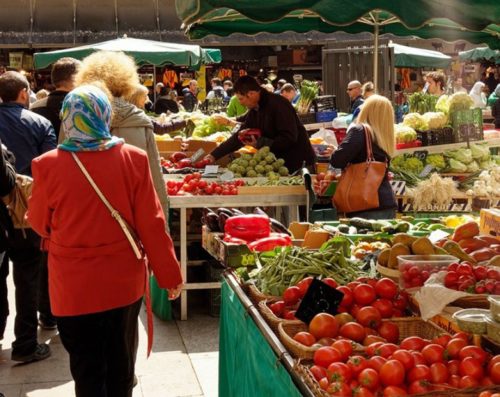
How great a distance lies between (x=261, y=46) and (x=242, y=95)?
67.1ft

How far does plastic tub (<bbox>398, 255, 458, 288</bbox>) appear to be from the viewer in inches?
173

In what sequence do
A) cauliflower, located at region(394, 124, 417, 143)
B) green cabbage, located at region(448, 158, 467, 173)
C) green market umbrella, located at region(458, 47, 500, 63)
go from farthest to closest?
1. green market umbrella, located at region(458, 47, 500, 63)
2. cauliflower, located at region(394, 124, 417, 143)
3. green cabbage, located at region(448, 158, 467, 173)

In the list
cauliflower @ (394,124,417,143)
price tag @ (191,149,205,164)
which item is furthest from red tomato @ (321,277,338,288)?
cauliflower @ (394,124,417,143)

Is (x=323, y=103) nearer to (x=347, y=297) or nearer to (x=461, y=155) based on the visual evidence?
(x=461, y=155)

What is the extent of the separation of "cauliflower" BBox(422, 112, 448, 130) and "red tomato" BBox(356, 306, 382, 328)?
728 centimetres

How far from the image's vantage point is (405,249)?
485cm

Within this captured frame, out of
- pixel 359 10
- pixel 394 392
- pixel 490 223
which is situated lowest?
pixel 394 392

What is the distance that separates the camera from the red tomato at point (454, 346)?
3.29 meters

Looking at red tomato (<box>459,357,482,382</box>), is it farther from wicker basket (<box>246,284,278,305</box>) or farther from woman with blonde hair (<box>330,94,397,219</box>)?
woman with blonde hair (<box>330,94,397,219</box>)

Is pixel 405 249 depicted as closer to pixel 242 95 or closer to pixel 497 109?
pixel 242 95

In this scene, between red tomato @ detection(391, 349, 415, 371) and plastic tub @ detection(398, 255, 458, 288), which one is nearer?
red tomato @ detection(391, 349, 415, 371)

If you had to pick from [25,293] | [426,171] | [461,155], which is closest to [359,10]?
[25,293]

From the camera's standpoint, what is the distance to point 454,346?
3311mm

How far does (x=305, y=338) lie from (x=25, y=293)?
350cm
